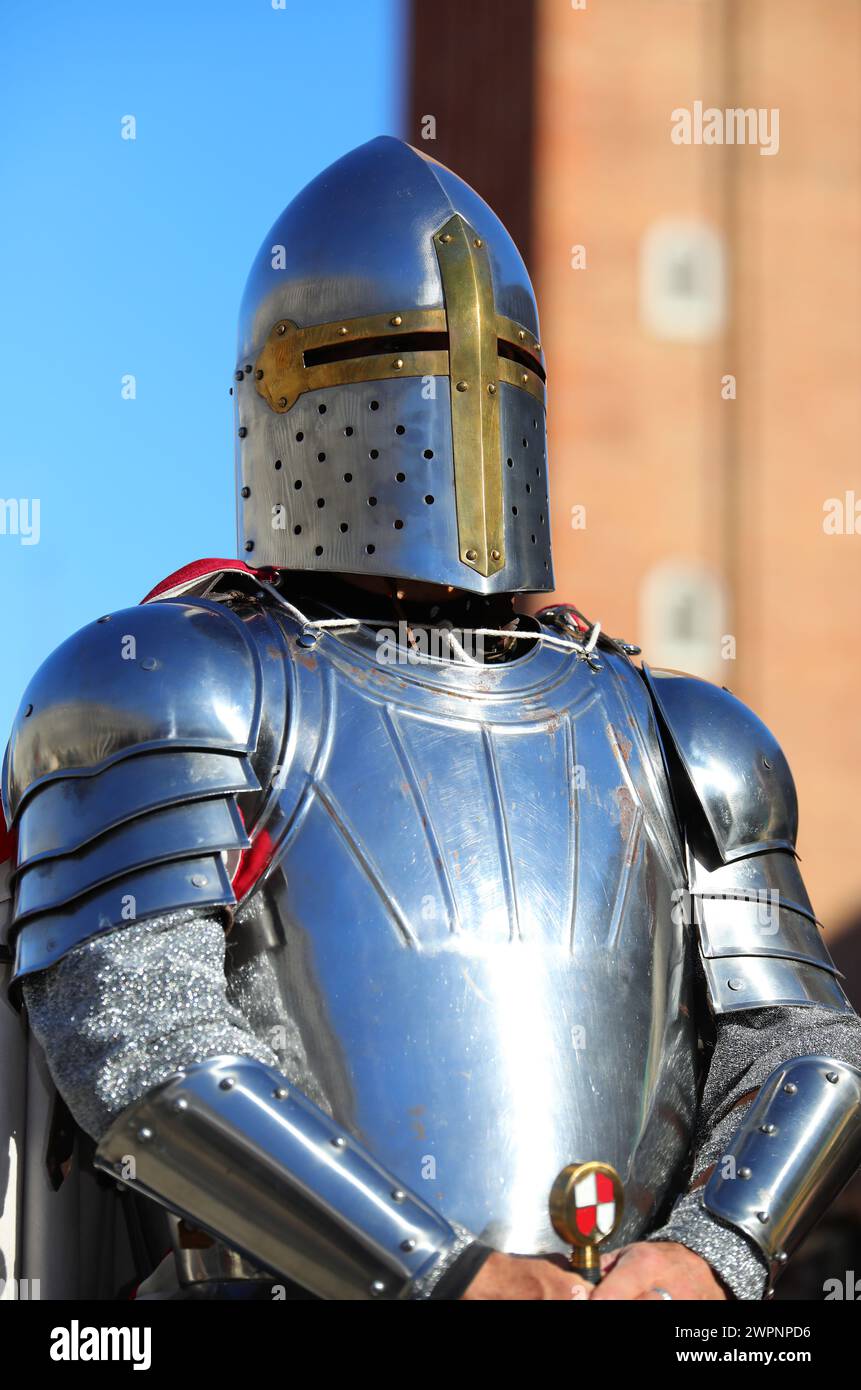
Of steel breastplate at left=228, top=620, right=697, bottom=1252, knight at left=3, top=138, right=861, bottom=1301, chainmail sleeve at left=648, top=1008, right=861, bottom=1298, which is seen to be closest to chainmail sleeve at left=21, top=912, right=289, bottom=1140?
→ knight at left=3, top=138, right=861, bottom=1301

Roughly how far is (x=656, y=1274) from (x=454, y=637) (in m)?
1.30

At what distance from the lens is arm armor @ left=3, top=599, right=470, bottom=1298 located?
2764mm

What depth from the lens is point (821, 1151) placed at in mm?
3189

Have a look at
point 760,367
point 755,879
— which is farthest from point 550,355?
point 755,879

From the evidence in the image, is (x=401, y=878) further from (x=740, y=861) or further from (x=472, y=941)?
(x=740, y=861)

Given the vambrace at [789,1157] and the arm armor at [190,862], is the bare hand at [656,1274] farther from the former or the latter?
the arm armor at [190,862]

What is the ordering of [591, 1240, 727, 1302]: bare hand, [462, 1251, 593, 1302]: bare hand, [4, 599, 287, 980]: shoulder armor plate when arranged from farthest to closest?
[4, 599, 287, 980]: shoulder armor plate → [591, 1240, 727, 1302]: bare hand → [462, 1251, 593, 1302]: bare hand

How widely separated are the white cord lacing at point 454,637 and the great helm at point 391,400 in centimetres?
10

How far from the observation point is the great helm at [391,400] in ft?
11.5

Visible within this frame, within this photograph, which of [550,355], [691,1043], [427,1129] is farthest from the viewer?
[550,355]

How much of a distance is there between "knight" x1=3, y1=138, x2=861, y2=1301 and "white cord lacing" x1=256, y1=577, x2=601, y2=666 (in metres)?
0.01

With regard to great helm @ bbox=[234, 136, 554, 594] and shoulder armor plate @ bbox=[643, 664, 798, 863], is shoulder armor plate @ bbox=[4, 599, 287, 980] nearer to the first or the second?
great helm @ bbox=[234, 136, 554, 594]
